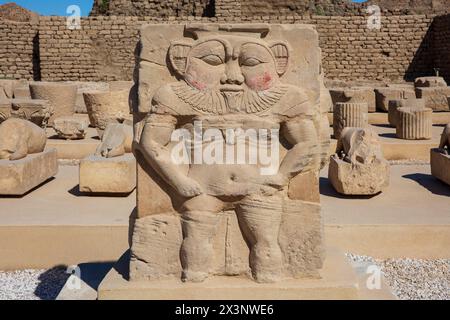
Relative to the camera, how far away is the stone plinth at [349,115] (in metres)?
8.83

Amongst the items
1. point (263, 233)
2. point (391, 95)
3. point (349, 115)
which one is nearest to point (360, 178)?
point (263, 233)

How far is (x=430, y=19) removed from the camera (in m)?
18.1

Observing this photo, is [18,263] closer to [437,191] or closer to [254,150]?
[254,150]

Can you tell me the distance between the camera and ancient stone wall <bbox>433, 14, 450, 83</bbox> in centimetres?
1717

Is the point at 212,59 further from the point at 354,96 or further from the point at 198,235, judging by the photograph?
the point at 354,96

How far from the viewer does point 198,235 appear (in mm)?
2969

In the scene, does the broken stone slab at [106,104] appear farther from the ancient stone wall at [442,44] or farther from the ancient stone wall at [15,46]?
the ancient stone wall at [442,44]

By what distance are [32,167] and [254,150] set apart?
3488mm

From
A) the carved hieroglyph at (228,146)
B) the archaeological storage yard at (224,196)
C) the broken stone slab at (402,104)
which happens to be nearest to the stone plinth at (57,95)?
the archaeological storage yard at (224,196)

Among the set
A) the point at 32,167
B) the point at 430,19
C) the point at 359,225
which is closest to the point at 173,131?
the point at 359,225

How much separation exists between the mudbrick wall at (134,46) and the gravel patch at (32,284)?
14.0 metres

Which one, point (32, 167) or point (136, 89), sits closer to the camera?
point (136, 89)

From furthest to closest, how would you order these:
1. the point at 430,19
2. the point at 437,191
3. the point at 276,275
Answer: the point at 430,19 < the point at 437,191 < the point at 276,275

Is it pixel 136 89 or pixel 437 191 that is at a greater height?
pixel 136 89
